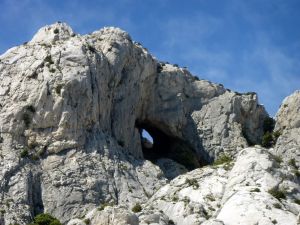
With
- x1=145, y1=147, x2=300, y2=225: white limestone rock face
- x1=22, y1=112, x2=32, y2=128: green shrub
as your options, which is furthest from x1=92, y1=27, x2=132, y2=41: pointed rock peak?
x1=145, y1=147, x2=300, y2=225: white limestone rock face

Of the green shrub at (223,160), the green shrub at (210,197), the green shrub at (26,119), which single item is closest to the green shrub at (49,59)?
the green shrub at (26,119)

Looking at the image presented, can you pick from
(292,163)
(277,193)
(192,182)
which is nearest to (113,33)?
(192,182)

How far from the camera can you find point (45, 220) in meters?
70.9

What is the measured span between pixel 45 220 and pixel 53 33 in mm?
30764

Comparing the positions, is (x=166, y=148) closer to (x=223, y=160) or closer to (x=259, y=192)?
(x=223, y=160)

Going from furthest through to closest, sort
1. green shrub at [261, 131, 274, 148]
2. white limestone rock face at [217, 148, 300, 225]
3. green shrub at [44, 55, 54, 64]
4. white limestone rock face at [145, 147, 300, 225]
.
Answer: green shrub at [261, 131, 274, 148], green shrub at [44, 55, 54, 64], white limestone rock face at [145, 147, 300, 225], white limestone rock face at [217, 148, 300, 225]

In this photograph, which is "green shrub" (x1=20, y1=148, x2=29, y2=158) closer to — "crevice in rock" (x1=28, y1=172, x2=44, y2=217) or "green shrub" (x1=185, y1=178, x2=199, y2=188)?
"crevice in rock" (x1=28, y1=172, x2=44, y2=217)

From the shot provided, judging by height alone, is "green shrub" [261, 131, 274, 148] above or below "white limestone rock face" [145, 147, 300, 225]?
above

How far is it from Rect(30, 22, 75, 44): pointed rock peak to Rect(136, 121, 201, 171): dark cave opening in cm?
1611

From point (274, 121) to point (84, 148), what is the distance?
33975 millimetres

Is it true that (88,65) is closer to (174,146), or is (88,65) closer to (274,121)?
(174,146)

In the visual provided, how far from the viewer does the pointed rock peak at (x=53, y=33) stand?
93062 mm

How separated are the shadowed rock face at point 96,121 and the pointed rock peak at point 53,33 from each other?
14cm

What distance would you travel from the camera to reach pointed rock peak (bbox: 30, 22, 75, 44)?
93062 mm
